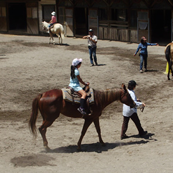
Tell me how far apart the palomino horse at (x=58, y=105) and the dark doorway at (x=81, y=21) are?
81.2 feet

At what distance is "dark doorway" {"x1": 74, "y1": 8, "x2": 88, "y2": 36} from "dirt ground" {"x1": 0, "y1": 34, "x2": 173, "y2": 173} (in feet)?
36.9

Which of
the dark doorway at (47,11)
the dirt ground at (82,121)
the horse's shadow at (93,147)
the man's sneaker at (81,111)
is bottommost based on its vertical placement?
the horse's shadow at (93,147)

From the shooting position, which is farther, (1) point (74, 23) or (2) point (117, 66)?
(1) point (74, 23)

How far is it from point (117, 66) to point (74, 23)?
13413 mm

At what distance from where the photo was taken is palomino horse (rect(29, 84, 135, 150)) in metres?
8.48

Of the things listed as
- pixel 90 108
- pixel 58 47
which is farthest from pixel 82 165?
pixel 58 47

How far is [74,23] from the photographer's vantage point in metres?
31.0

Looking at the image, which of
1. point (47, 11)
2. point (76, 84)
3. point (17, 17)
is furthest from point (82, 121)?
point (17, 17)

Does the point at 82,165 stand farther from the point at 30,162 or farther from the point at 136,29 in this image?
the point at 136,29

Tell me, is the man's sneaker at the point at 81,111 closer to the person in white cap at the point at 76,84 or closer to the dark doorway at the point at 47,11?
the person in white cap at the point at 76,84

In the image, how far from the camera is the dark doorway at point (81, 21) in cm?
3322

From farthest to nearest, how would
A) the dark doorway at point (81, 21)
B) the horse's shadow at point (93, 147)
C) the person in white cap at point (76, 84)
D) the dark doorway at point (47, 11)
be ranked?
the dark doorway at point (81, 21) → the dark doorway at point (47, 11) → the horse's shadow at point (93, 147) → the person in white cap at point (76, 84)

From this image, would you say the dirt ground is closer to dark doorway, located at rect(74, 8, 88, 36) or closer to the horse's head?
the horse's head

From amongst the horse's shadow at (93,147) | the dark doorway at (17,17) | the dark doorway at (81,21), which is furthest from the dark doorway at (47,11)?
the horse's shadow at (93,147)
